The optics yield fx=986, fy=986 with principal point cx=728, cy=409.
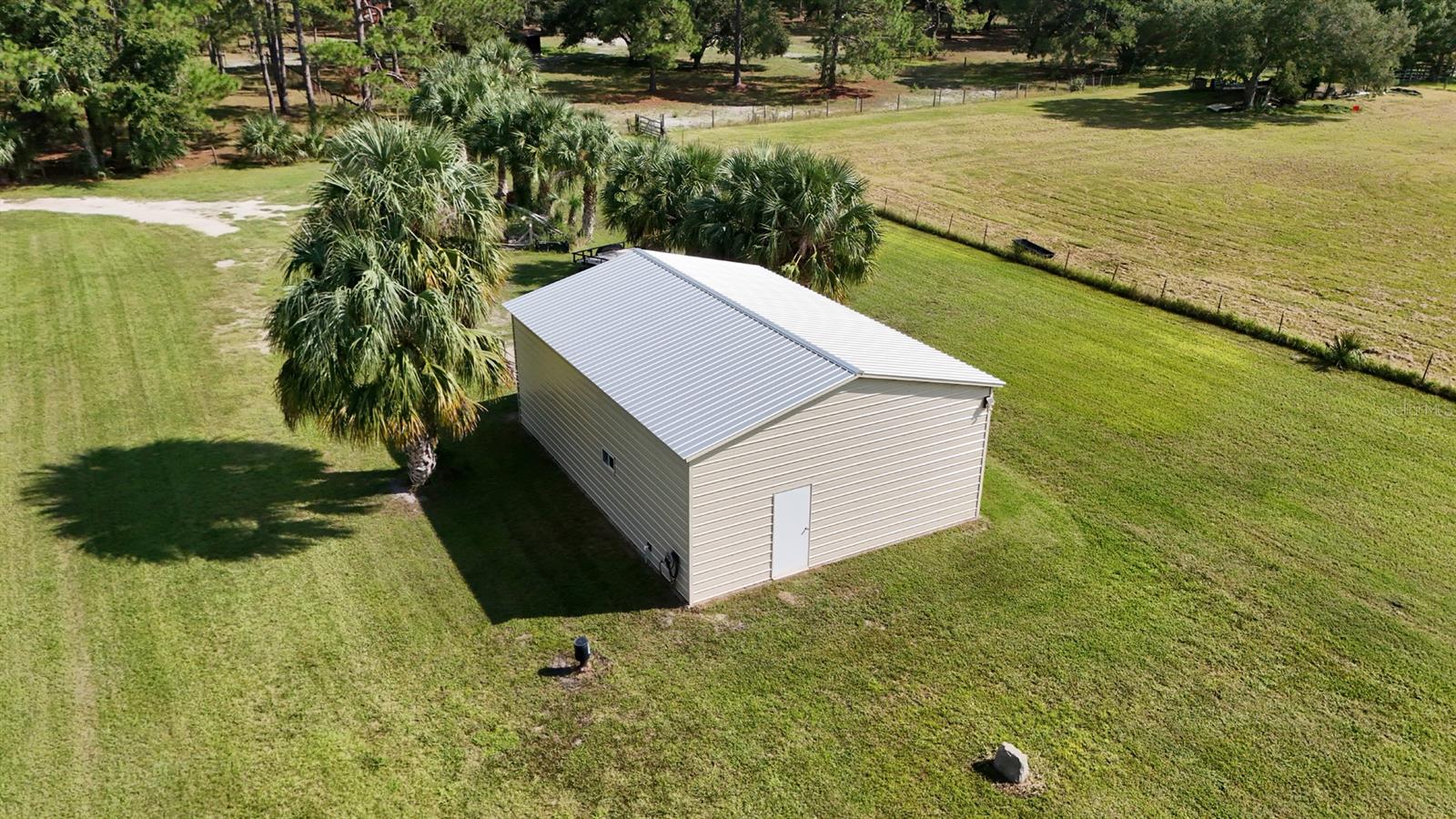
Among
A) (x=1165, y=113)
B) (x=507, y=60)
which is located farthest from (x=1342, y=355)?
(x=1165, y=113)

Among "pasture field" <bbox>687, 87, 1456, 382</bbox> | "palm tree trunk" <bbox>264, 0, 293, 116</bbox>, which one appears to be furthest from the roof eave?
"palm tree trunk" <bbox>264, 0, 293, 116</bbox>

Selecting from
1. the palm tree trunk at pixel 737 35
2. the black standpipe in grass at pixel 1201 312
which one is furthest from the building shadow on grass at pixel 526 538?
the palm tree trunk at pixel 737 35

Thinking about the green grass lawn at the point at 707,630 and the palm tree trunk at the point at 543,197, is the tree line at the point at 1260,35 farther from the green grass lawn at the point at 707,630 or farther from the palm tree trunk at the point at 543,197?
the palm tree trunk at the point at 543,197

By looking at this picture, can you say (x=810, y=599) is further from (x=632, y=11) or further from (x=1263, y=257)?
(x=632, y=11)

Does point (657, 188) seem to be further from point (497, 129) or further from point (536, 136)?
point (497, 129)

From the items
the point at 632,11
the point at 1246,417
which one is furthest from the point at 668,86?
the point at 1246,417

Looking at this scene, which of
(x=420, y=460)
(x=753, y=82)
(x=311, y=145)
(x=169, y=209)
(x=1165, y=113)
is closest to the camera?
(x=420, y=460)

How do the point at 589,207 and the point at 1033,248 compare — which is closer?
the point at 589,207

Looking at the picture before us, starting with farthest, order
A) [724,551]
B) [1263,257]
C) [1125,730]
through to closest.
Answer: [1263,257]
[724,551]
[1125,730]
